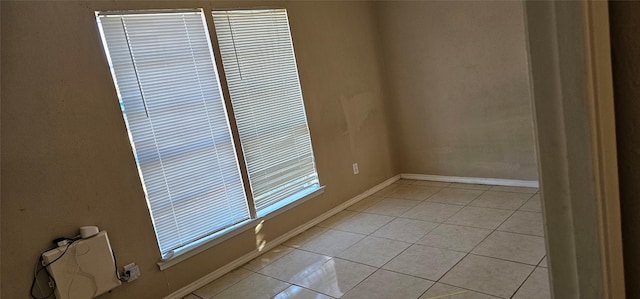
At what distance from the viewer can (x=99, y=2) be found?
238 centimetres

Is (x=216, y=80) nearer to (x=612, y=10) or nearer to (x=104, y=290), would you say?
(x=104, y=290)

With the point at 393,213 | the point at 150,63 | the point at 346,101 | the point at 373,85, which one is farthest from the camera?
the point at 373,85

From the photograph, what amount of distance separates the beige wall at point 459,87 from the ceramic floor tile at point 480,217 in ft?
2.24

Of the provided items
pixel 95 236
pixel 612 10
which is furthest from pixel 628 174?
pixel 95 236

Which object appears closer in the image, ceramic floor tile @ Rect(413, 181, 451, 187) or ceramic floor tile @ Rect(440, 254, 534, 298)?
ceramic floor tile @ Rect(440, 254, 534, 298)

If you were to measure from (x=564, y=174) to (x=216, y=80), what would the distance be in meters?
2.64

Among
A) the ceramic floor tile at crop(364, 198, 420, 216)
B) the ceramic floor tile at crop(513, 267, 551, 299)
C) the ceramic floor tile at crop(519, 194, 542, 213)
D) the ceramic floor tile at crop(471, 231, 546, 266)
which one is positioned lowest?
the ceramic floor tile at crop(513, 267, 551, 299)

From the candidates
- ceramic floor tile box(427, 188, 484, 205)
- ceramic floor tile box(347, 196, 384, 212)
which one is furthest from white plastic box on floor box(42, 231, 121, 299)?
ceramic floor tile box(427, 188, 484, 205)

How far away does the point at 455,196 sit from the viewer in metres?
3.84

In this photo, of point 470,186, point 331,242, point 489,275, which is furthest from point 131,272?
point 470,186

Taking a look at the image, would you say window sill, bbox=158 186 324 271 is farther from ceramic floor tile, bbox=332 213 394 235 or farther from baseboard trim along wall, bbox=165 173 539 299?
ceramic floor tile, bbox=332 213 394 235

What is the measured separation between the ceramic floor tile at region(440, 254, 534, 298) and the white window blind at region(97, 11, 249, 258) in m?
1.67

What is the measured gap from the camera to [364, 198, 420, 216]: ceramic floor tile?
12.2ft

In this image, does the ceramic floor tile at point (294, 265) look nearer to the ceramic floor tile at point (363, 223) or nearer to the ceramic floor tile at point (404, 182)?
the ceramic floor tile at point (363, 223)
